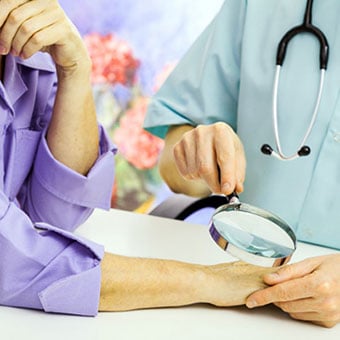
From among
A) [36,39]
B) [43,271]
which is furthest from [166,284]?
[36,39]

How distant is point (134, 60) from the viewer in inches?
102

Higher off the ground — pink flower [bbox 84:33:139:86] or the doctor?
the doctor

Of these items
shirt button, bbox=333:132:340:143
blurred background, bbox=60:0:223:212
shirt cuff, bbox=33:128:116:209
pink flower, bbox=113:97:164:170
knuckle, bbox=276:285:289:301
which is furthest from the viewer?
pink flower, bbox=113:97:164:170

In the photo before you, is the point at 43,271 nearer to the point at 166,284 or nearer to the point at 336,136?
the point at 166,284

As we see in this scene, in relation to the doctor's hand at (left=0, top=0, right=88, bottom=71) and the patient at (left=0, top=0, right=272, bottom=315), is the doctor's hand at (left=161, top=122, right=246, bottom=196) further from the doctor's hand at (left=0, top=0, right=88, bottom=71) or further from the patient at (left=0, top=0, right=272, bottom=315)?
the doctor's hand at (left=0, top=0, right=88, bottom=71)

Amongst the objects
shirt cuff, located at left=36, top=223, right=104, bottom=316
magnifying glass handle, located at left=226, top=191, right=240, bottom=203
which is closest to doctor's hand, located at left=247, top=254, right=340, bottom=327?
magnifying glass handle, located at left=226, top=191, right=240, bottom=203

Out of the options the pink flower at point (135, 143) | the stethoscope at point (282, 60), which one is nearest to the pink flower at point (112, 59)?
the pink flower at point (135, 143)

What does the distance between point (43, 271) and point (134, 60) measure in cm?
174

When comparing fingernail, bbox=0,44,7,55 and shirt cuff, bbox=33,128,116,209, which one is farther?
shirt cuff, bbox=33,128,116,209

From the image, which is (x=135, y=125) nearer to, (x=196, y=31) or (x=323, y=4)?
(x=196, y=31)

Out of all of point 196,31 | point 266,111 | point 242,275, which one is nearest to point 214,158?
point 242,275

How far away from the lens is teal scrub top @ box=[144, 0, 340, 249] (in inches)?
52.7

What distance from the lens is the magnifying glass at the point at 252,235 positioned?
37.6 inches

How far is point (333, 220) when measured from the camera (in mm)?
1339
